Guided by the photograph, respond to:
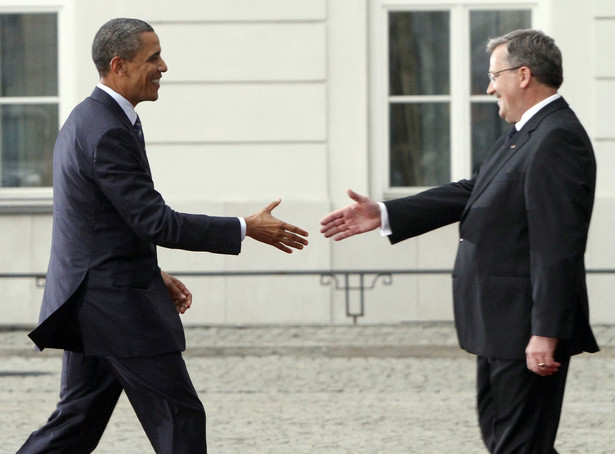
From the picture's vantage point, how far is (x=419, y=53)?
12.9m

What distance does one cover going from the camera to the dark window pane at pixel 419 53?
42.0 feet

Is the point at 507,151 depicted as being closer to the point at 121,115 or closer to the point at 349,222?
the point at 349,222

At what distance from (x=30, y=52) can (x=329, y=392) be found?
5682mm

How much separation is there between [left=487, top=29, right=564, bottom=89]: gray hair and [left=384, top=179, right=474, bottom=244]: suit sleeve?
0.60 metres

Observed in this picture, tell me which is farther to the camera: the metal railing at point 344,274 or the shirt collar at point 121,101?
the metal railing at point 344,274

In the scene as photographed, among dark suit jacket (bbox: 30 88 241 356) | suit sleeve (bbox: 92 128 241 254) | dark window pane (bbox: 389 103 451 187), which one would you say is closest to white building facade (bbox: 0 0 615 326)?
dark window pane (bbox: 389 103 451 187)

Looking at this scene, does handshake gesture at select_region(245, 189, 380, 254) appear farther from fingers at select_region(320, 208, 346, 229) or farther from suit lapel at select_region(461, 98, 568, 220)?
suit lapel at select_region(461, 98, 568, 220)

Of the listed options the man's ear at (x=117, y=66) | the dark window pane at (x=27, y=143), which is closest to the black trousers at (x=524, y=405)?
the man's ear at (x=117, y=66)

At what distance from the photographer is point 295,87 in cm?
1230

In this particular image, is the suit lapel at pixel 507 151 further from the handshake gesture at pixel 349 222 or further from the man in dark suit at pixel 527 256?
the handshake gesture at pixel 349 222

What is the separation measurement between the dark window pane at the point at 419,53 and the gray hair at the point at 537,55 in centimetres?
849

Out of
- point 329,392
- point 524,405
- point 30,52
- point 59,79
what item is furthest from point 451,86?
point 524,405

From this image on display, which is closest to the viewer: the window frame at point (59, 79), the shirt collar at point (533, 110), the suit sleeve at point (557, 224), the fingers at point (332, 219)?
the suit sleeve at point (557, 224)

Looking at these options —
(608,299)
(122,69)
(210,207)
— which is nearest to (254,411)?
(122,69)
